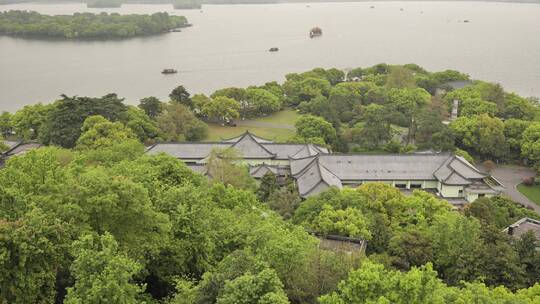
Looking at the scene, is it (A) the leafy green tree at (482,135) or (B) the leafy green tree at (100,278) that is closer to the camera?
(B) the leafy green tree at (100,278)

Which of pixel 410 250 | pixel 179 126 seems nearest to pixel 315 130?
pixel 179 126

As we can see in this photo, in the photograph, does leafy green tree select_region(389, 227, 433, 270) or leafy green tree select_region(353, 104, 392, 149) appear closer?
leafy green tree select_region(389, 227, 433, 270)

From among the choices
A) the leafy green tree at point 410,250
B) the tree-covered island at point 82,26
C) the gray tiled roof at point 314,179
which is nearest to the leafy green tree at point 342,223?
the leafy green tree at point 410,250

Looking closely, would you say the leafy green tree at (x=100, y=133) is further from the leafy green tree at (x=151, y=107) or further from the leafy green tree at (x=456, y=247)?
the leafy green tree at (x=456, y=247)

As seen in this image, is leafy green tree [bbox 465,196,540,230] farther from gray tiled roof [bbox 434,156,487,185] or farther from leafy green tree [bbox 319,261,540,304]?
leafy green tree [bbox 319,261,540,304]

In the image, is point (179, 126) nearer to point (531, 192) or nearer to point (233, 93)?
point (233, 93)

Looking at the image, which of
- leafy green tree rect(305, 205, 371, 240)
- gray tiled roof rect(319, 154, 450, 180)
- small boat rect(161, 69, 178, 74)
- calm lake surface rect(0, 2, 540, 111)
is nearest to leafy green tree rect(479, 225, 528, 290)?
leafy green tree rect(305, 205, 371, 240)

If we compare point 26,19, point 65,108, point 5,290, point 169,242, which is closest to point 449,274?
point 169,242
